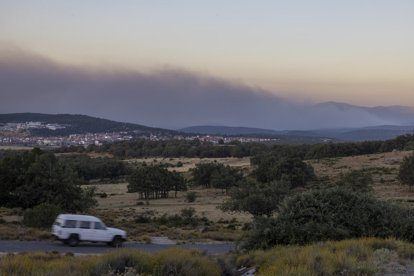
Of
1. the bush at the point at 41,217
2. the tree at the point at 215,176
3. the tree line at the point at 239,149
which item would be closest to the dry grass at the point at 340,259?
the bush at the point at 41,217

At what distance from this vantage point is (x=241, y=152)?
151 m

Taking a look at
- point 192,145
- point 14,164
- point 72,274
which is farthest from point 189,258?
point 192,145

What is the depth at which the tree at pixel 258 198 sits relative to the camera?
44906 millimetres

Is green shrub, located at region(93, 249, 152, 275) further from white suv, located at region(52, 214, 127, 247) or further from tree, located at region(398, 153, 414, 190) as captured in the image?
tree, located at region(398, 153, 414, 190)

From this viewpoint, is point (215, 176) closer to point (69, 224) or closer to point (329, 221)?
point (69, 224)

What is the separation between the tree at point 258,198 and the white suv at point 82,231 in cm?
1895

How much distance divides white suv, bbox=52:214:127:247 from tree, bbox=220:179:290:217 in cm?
Answer: 1895

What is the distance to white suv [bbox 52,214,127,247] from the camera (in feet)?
87.6

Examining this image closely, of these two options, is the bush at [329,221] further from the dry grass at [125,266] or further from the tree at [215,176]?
the tree at [215,176]

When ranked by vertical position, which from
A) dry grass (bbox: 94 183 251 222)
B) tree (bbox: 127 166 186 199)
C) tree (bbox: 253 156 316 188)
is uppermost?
tree (bbox: 253 156 316 188)

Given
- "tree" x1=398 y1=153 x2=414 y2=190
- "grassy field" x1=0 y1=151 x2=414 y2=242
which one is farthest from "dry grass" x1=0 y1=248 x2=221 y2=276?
"tree" x1=398 y1=153 x2=414 y2=190

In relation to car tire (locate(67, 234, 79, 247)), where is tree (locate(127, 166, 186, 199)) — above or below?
below

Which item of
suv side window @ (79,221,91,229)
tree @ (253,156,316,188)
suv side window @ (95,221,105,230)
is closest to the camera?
suv side window @ (79,221,91,229)

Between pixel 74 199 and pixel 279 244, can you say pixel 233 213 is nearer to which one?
pixel 74 199
